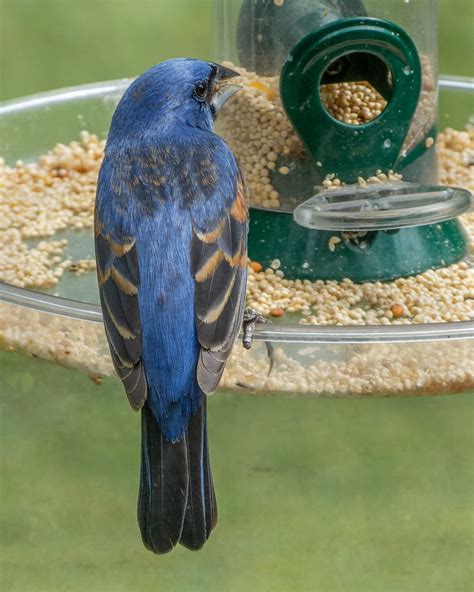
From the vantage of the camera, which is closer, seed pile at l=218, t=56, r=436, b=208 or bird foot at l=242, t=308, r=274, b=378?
bird foot at l=242, t=308, r=274, b=378

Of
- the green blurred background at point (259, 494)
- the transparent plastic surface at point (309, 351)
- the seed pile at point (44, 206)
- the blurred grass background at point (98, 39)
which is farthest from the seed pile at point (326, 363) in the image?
the blurred grass background at point (98, 39)

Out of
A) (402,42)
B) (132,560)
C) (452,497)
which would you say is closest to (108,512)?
(132,560)

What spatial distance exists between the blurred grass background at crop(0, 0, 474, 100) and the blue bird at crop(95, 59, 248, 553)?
5.26 metres

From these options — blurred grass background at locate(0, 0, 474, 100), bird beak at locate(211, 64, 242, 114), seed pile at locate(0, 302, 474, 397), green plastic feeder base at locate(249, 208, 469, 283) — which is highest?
bird beak at locate(211, 64, 242, 114)

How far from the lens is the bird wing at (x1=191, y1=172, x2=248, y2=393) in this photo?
13.5 feet

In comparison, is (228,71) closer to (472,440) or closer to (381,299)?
(381,299)

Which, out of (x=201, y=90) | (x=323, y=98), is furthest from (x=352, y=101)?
(x=201, y=90)

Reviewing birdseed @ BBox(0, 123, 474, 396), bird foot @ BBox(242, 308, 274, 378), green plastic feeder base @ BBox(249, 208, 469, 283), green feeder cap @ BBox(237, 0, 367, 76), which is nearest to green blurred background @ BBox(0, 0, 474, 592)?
birdseed @ BBox(0, 123, 474, 396)

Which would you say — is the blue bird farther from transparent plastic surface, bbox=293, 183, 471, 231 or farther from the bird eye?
the bird eye

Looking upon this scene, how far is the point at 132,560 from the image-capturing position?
5785mm

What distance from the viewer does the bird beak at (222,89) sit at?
506cm

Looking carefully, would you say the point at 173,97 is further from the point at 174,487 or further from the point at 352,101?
the point at 174,487

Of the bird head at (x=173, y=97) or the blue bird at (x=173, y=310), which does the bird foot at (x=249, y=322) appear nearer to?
the blue bird at (x=173, y=310)

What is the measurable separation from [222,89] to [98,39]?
544 cm
